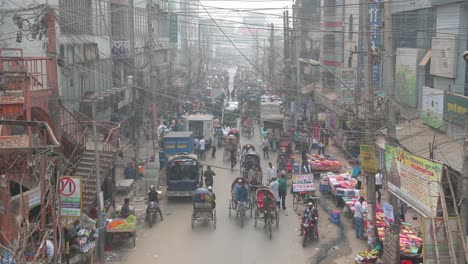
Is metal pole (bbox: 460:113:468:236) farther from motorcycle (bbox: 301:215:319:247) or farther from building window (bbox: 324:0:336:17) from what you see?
building window (bbox: 324:0:336:17)

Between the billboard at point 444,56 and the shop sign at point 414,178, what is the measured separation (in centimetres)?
628

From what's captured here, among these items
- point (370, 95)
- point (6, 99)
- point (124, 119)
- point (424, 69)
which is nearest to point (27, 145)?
point (6, 99)

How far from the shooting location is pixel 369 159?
1612cm

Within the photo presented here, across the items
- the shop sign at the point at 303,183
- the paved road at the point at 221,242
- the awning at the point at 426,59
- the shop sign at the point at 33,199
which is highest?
the awning at the point at 426,59

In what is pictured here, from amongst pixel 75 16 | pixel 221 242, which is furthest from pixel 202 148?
pixel 221 242

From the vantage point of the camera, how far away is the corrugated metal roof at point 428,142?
16.8m

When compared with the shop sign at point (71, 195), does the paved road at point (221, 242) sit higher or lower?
lower

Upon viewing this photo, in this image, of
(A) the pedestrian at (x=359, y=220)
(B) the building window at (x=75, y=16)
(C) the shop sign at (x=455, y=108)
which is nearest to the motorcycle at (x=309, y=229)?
(A) the pedestrian at (x=359, y=220)

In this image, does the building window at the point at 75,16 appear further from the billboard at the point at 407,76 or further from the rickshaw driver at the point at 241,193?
the billboard at the point at 407,76

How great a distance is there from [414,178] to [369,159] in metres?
1.73

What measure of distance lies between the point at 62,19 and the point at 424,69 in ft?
53.7

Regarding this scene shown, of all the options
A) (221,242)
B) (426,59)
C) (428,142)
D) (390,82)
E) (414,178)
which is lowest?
(221,242)

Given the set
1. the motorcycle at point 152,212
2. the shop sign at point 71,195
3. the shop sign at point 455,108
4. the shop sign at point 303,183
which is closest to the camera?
the shop sign at point 71,195

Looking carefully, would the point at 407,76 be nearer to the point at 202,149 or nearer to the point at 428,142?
the point at 428,142
